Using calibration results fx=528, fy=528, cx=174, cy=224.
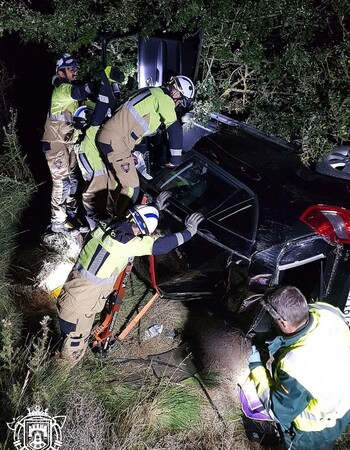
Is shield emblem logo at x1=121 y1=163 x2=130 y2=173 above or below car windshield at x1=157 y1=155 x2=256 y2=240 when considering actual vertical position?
below

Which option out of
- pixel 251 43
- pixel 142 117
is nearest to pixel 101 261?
pixel 142 117

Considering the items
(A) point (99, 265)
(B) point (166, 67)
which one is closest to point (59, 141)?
(B) point (166, 67)

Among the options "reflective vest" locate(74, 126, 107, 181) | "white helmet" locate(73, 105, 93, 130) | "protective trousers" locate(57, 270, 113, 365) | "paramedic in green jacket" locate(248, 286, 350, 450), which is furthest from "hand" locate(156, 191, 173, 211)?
"paramedic in green jacket" locate(248, 286, 350, 450)

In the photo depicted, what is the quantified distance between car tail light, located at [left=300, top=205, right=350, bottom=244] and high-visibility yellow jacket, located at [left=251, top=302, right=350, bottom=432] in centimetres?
79

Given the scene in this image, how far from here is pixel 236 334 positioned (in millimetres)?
4512

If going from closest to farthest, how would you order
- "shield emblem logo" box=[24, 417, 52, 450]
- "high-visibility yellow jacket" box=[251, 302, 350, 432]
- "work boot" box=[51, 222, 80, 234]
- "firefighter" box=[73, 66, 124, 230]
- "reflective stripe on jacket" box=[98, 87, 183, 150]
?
"high-visibility yellow jacket" box=[251, 302, 350, 432] → "shield emblem logo" box=[24, 417, 52, 450] → "reflective stripe on jacket" box=[98, 87, 183, 150] → "firefighter" box=[73, 66, 124, 230] → "work boot" box=[51, 222, 80, 234]

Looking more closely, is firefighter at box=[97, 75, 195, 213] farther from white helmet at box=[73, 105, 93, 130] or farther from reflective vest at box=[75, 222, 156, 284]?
reflective vest at box=[75, 222, 156, 284]

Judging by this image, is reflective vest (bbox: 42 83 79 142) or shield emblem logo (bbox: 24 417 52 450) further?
reflective vest (bbox: 42 83 79 142)

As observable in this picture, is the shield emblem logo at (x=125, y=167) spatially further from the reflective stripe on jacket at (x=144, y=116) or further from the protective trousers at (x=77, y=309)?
the protective trousers at (x=77, y=309)

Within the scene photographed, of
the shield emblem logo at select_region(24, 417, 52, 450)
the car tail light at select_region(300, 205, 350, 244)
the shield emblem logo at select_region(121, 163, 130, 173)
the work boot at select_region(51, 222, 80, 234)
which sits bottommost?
the work boot at select_region(51, 222, 80, 234)

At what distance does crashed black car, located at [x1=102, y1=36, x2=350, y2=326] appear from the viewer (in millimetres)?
3512

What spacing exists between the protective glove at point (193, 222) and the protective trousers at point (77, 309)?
713 millimetres

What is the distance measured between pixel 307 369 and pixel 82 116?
12.6 ft

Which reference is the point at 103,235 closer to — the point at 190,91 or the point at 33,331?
the point at 33,331
